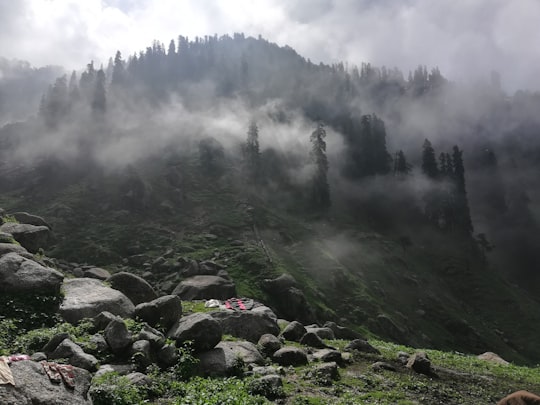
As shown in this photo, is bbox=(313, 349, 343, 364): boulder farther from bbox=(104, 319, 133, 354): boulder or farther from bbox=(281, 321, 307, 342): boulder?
bbox=(104, 319, 133, 354): boulder

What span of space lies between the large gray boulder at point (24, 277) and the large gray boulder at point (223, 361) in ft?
35.8

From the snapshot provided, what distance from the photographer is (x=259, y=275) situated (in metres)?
94.0

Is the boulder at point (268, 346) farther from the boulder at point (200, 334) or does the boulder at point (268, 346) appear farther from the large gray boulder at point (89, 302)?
the large gray boulder at point (89, 302)

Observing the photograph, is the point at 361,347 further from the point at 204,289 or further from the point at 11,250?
the point at 204,289

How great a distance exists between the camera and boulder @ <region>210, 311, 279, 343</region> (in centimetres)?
3083

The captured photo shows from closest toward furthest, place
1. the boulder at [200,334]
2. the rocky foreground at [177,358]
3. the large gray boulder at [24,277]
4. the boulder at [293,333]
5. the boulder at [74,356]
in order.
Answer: the rocky foreground at [177,358] → the boulder at [74,356] → the boulder at [200,334] → the large gray boulder at [24,277] → the boulder at [293,333]

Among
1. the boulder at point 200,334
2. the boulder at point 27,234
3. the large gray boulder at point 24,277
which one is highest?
the boulder at point 27,234

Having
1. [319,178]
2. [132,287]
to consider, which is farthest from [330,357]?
[319,178]

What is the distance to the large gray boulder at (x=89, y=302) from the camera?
85.1 ft

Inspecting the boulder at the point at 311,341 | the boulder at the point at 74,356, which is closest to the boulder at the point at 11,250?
the boulder at the point at 74,356

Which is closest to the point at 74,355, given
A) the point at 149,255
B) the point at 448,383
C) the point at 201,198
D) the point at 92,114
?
the point at 448,383

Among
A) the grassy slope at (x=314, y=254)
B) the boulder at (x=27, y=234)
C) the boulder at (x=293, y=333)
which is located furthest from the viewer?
the grassy slope at (x=314, y=254)

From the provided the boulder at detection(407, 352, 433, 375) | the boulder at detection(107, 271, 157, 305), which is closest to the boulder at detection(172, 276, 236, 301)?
the boulder at detection(107, 271, 157, 305)

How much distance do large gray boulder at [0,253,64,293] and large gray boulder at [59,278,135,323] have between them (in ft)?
4.73
